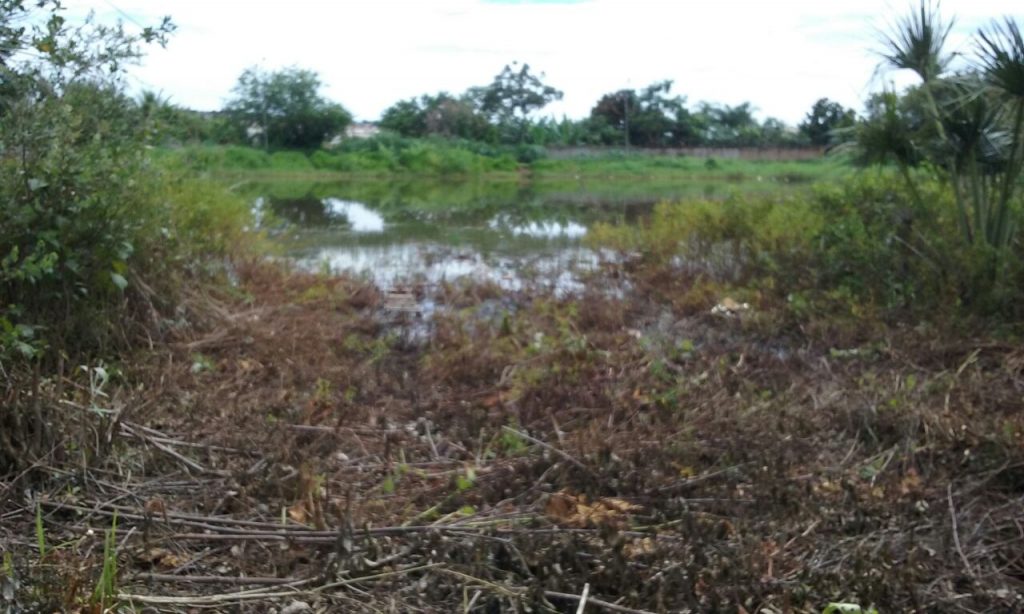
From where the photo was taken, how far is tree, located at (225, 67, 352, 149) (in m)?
36.7

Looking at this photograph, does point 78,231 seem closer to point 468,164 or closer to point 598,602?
point 598,602

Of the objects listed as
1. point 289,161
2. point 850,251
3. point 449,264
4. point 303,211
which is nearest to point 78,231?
point 850,251

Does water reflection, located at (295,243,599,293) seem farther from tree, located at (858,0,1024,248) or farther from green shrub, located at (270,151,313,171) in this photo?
green shrub, located at (270,151,313,171)

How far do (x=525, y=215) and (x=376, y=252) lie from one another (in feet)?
23.3

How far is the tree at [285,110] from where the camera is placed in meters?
36.7

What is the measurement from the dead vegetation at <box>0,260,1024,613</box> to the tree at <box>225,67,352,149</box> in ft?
103

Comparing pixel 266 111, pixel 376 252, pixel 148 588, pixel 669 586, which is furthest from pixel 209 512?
pixel 266 111

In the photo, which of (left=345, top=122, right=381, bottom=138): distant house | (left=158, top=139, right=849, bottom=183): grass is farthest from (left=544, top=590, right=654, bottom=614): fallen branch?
(left=345, top=122, right=381, bottom=138): distant house

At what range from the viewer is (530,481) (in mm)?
4461

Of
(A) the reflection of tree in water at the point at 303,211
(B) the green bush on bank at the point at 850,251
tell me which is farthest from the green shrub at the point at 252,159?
(B) the green bush on bank at the point at 850,251

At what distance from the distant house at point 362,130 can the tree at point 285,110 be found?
2.38 metres

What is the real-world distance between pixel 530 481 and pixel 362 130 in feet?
144

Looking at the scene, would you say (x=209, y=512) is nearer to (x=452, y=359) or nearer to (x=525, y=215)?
(x=452, y=359)

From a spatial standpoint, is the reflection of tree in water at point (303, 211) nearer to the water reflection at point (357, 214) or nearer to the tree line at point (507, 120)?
the water reflection at point (357, 214)
